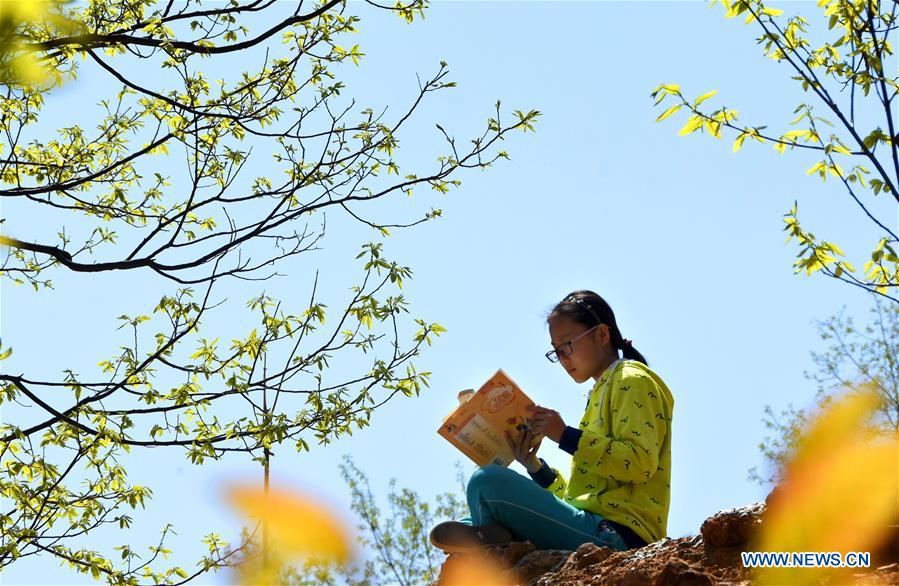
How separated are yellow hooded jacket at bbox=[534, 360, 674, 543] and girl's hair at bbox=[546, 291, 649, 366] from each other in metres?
0.31

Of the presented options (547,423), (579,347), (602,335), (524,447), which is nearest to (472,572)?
(524,447)

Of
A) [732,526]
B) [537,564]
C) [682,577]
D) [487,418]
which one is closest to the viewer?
[682,577]

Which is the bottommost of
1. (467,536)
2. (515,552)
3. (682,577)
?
(682,577)

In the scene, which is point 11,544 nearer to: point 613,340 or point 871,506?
point 613,340

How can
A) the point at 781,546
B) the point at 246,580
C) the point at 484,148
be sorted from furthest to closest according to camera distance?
the point at 484,148
the point at 246,580
the point at 781,546

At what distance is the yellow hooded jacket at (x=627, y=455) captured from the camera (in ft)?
14.8

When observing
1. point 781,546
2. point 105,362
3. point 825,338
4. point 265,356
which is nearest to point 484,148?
point 265,356

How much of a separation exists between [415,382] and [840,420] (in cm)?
188

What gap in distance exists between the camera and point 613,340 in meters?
5.09

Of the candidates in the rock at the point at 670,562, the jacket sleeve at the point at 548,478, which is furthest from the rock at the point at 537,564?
the jacket sleeve at the point at 548,478

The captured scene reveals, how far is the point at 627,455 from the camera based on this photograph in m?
4.46

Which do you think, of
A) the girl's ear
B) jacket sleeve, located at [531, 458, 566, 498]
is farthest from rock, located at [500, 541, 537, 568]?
the girl's ear

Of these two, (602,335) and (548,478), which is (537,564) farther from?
(602,335)

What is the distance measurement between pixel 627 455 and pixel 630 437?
0.08 meters
